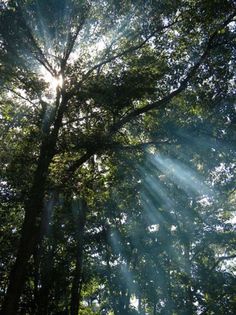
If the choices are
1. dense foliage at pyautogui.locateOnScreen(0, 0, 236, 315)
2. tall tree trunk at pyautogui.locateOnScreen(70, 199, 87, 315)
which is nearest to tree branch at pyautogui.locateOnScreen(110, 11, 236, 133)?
dense foliage at pyautogui.locateOnScreen(0, 0, 236, 315)

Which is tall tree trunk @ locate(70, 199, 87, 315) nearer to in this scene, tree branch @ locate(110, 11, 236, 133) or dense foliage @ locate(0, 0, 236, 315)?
dense foliage @ locate(0, 0, 236, 315)

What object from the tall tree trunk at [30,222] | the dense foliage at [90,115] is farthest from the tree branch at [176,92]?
the tall tree trunk at [30,222]

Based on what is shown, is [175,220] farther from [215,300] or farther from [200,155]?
[200,155]

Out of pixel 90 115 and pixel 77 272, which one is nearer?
pixel 90 115

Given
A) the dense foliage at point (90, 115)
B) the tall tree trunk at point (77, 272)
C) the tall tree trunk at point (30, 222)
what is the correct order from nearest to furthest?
the tall tree trunk at point (30, 222), the dense foliage at point (90, 115), the tall tree trunk at point (77, 272)

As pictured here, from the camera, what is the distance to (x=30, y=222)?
10.7 meters

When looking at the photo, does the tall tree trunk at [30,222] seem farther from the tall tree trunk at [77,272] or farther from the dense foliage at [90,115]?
the tall tree trunk at [77,272]

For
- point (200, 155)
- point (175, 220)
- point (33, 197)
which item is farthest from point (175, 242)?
point (33, 197)

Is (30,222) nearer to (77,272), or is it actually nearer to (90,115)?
(90,115)

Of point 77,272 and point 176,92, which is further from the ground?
point 176,92

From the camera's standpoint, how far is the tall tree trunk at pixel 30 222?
9.76 meters

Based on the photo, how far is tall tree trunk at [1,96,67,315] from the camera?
32.0 ft

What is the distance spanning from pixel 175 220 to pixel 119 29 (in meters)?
11.8

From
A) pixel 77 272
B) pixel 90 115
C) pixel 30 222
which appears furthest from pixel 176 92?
pixel 77 272
